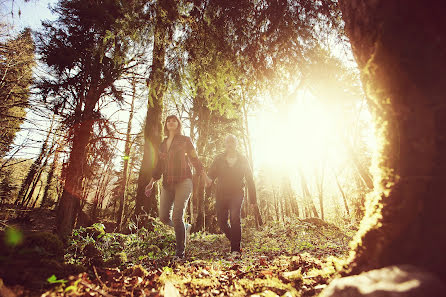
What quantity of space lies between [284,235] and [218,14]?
21.3 feet

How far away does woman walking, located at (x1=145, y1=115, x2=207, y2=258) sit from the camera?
11.6ft

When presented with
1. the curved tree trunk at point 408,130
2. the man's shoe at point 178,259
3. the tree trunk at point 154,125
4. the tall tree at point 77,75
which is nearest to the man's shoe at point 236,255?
the man's shoe at point 178,259

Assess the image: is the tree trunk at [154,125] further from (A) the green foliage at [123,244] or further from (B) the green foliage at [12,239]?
(B) the green foliage at [12,239]

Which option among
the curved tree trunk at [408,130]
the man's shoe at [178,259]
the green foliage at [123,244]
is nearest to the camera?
the curved tree trunk at [408,130]

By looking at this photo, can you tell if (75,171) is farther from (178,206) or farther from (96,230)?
(178,206)

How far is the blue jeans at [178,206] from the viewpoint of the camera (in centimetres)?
352

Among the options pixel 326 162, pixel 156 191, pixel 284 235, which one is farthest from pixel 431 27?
pixel 326 162

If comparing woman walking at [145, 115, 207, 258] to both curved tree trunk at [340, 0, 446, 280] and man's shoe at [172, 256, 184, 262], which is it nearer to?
man's shoe at [172, 256, 184, 262]

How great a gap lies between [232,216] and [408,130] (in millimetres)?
3584

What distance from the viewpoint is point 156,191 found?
20.4 ft

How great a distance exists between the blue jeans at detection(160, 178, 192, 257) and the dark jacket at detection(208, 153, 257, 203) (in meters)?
1.02

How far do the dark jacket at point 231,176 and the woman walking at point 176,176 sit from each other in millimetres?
694

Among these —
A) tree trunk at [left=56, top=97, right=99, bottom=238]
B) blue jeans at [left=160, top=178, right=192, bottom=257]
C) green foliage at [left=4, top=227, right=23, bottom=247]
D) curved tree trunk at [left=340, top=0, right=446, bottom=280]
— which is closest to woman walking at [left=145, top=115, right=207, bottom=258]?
blue jeans at [left=160, top=178, right=192, bottom=257]

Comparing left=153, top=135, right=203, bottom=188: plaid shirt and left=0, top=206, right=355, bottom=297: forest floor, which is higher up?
left=153, top=135, right=203, bottom=188: plaid shirt
